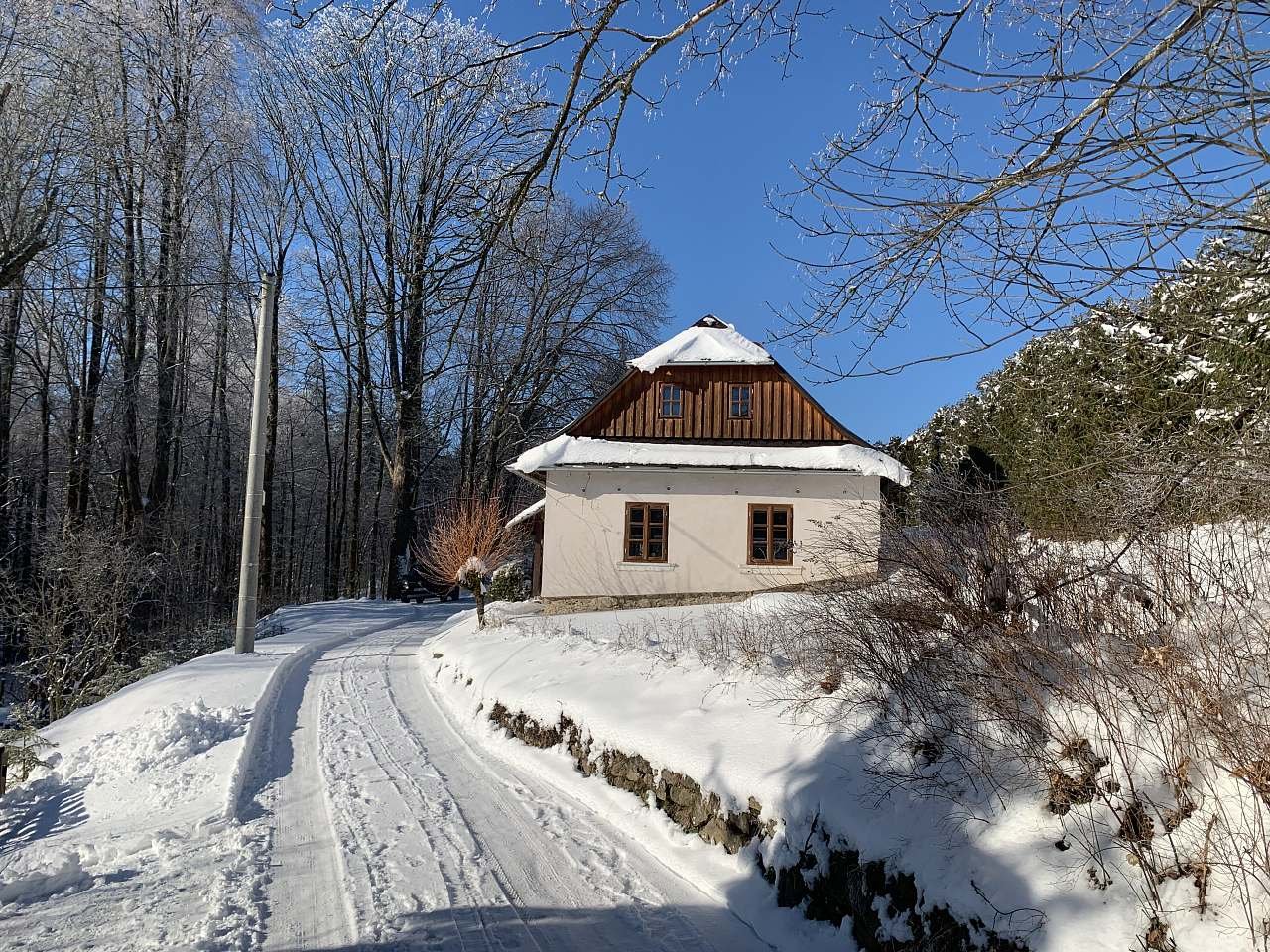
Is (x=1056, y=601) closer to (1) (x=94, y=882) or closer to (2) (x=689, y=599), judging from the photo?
(1) (x=94, y=882)

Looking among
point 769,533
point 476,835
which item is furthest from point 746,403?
point 476,835

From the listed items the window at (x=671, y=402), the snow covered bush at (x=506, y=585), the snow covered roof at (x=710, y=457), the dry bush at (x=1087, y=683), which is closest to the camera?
the dry bush at (x=1087, y=683)

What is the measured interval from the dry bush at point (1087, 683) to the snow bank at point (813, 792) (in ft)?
0.34

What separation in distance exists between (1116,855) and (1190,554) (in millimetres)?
1500

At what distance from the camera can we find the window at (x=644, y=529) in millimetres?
19406

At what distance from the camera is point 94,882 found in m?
4.79

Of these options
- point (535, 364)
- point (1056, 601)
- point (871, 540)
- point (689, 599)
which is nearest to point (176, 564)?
point (535, 364)

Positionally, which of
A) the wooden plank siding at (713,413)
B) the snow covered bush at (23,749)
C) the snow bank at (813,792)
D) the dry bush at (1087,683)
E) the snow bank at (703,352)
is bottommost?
the snow covered bush at (23,749)

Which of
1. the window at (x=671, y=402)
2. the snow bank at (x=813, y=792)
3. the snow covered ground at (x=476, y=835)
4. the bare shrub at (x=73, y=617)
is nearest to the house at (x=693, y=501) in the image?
the window at (x=671, y=402)

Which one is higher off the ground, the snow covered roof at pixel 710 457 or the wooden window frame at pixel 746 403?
the wooden window frame at pixel 746 403

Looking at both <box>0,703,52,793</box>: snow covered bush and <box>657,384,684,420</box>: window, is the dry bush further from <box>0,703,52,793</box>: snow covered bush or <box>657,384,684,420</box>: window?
<box>657,384,684,420</box>: window

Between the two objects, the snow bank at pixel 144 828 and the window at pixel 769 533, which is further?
the window at pixel 769 533

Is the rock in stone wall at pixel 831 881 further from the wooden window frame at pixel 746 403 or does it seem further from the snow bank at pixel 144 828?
the wooden window frame at pixel 746 403

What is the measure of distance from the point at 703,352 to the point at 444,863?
16441 mm
